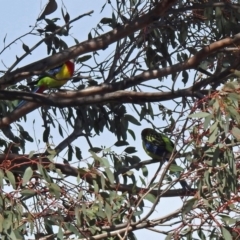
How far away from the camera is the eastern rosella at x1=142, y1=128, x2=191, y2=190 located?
461 centimetres

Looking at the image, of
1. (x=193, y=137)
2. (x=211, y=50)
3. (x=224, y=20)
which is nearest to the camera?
(x=193, y=137)

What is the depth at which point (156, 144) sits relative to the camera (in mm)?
4770

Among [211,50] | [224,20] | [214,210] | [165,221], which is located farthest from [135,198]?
[224,20]

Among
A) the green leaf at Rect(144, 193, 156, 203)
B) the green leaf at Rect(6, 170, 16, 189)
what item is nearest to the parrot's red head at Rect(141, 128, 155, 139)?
the green leaf at Rect(144, 193, 156, 203)

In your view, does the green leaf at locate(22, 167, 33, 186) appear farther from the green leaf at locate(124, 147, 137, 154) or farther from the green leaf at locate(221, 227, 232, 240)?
the green leaf at locate(124, 147, 137, 154)

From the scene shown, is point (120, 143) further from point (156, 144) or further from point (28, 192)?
point (28, 192)

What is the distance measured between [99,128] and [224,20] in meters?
1.00

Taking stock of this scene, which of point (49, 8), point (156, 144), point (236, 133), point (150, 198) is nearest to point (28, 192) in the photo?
point (150, 198)

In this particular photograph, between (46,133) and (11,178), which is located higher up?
(46,133)

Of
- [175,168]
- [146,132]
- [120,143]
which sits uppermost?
[146,132]

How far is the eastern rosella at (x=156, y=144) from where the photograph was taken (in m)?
4.61

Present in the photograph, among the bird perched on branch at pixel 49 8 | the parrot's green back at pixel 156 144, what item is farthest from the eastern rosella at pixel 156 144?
the bird perched on branch at pixel 49 8

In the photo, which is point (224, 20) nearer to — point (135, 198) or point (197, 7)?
point (197, 7)

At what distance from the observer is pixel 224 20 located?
13.4 ft
